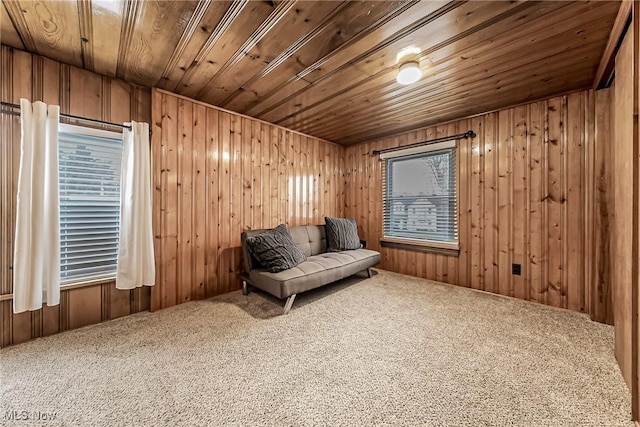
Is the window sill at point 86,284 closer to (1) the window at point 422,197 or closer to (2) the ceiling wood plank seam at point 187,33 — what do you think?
(2) the ceiling wood plank seam at point 187,33

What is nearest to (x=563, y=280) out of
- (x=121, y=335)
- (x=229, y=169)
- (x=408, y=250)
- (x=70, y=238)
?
(x=408, y=250)

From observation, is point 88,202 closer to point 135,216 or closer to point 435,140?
point 135,216

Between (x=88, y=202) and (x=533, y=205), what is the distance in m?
4.37

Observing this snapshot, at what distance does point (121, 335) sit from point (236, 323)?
87cm

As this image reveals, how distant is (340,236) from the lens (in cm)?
360

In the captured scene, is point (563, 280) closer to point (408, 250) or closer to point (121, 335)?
point (408, 250)

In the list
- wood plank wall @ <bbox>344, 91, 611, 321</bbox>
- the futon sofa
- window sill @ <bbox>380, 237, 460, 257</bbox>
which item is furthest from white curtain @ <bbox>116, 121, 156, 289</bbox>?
wood plank wall @ <bbox>344, 91, 611, 321</bbox>

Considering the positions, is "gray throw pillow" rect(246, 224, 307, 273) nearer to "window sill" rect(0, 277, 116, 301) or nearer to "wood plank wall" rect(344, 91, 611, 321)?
"window sill" rect(0, 277, 116, 301)

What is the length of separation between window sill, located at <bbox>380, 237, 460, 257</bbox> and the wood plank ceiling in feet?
5.78

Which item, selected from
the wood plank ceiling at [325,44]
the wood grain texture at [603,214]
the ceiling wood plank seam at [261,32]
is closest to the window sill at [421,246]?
the wood grain texture at [603,214]

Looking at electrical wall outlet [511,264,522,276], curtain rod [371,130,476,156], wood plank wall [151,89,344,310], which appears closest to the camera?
wood plank wall [151,89,344,310]

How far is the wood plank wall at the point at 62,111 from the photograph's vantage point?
5.94ft

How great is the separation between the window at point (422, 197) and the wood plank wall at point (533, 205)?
0.15m

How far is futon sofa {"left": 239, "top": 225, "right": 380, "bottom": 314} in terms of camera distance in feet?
7.86
